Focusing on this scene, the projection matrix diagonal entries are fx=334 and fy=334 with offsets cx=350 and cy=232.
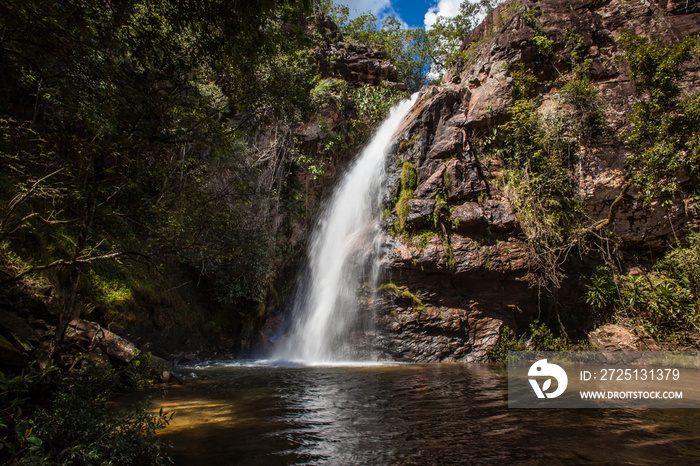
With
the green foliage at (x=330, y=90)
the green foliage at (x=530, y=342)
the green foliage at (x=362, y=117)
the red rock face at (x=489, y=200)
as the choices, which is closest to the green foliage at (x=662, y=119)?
the red rock face at (x=489, y=200)

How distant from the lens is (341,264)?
13930 mm

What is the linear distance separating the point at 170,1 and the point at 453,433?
626 centimetres

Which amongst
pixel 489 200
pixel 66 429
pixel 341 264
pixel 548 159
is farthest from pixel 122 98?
pixel 548 159

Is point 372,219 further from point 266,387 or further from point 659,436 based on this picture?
point 659,436

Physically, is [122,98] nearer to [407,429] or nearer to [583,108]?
[407,429]

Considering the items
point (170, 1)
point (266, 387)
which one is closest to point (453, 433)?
point (266, 387)

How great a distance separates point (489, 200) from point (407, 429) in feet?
31.5

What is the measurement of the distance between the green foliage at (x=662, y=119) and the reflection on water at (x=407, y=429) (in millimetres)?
9408

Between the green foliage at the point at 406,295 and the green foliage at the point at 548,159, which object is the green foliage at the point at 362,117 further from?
the green foliage at the point at 406,295

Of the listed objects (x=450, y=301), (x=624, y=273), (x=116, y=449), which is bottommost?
(x=116, y=449)

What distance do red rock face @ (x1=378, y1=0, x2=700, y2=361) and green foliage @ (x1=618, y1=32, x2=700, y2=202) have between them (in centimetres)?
52

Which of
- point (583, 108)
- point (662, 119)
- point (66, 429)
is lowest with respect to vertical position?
point (66, 429)

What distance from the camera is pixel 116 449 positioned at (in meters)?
2.68

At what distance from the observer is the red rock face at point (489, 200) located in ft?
36.6
